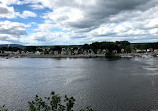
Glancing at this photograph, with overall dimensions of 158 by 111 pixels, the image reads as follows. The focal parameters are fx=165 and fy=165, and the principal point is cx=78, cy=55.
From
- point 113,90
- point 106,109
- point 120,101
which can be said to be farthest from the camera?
point 113,90

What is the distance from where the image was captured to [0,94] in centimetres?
3198

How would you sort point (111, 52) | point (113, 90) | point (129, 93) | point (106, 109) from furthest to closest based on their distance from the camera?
1. point (111, 52)
2. point (113, 90)
3. point (129, 93)
4. point (106, 109)

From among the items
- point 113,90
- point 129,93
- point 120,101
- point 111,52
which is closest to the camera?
point 120,101

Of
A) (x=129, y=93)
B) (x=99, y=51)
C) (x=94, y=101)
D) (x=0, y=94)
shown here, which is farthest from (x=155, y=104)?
(x=99, y=51)

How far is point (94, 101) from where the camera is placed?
2656 centimetres

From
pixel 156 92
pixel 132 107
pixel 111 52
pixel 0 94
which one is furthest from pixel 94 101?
pixel 111 52

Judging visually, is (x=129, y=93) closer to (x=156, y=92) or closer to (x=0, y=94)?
(x=156, y=92)

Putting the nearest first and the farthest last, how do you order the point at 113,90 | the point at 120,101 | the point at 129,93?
the point at 120,101
the point at 129,93
the point at 113,90

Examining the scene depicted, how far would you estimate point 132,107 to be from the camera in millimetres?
23781

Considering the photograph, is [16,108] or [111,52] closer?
[16,108]

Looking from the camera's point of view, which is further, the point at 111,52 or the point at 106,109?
the point at 111,52

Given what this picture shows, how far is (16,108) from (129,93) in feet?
64.4

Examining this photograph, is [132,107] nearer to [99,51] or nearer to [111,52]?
[111,52]

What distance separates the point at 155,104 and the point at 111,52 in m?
161
